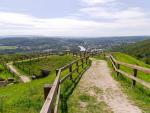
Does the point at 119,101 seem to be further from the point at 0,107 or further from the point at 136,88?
the point at 0,107

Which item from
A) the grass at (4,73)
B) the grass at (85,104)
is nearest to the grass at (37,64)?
the grass at (4,73)

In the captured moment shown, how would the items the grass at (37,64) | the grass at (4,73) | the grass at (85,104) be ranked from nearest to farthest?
the grass at (85,104), the grass at (4,73), the grass at (37,64)

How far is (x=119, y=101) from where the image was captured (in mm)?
12594

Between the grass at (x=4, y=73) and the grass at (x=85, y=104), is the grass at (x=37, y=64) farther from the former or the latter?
the grass at (x=85, y=104)

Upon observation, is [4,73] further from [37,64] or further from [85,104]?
[85,104]

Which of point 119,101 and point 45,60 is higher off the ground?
point 119,101

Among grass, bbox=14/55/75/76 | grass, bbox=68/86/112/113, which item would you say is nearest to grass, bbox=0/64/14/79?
grass, bbox=14/55/75/76

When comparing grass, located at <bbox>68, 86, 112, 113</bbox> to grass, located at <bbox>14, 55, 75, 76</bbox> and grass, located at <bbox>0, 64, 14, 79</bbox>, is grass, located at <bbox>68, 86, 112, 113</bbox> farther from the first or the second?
grass, located at <bbox>14, 55, 75, 76</bbox>

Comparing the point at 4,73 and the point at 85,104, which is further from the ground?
the point at 85,104

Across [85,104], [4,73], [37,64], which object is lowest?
[4,73]

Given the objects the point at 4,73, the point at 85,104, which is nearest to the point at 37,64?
the point at 4,73

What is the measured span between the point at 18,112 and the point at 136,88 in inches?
312

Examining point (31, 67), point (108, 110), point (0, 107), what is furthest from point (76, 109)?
point (31, 67)

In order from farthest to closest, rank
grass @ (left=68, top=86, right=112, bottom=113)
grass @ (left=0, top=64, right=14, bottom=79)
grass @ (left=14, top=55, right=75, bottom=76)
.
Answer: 1. grass @ (left=14, top=55, right=75, bottom=76)
2. grass @ (left=0, top=64, right=14, bottom=79)
3. grass @ (left=68, top=86, right=112, bottom=113)
